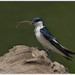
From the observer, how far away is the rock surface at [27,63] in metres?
4.39

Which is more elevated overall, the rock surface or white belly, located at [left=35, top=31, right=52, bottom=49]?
the rock surface

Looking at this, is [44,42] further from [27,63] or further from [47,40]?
[27,63]

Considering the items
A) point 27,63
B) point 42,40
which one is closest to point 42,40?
point 42,40

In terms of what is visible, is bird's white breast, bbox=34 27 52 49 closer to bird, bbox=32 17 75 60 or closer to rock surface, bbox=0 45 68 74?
bird, bbox=32 17 75 60

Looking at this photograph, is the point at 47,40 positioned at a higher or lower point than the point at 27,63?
lower

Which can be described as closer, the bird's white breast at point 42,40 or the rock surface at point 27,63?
the rock surface at point 27,63

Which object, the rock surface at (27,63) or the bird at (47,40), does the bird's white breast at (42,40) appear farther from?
the rock surface at (27,63)

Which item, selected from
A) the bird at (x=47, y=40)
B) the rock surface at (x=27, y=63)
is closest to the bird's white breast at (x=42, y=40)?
the bird at (x=47, y=40)

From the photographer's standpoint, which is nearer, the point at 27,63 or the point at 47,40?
the point at 27,63

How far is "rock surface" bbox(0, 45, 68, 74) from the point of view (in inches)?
173

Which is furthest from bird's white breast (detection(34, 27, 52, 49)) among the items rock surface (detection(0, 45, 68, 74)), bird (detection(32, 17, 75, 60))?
rock surface (detection(0, 45, 68, 74))

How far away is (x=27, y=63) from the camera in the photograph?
4465 mm

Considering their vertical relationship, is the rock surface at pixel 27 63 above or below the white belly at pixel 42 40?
above

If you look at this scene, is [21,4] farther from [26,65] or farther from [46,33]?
[26,65]
